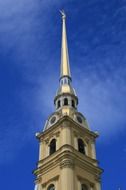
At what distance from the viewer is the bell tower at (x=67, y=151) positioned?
2141 inches

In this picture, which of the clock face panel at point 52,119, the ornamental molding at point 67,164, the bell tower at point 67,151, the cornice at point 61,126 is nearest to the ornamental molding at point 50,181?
the bell tower at point 67,151

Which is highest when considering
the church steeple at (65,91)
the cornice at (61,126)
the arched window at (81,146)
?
the church steeple at (65,91)

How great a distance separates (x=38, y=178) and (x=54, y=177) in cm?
315

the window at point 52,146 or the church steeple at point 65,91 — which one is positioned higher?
the church steeple at point 65,91

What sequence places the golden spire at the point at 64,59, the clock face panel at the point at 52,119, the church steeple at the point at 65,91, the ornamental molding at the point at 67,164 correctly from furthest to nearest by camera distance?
the golden spire at the point at 64,59, the church steeple at the point at 65,91, the clock face panel at the point at 52,119, the ornamental molding at the point at 67,164

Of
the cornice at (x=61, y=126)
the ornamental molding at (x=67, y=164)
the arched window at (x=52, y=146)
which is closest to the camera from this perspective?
the ornamental molding at (x=67, y=164)

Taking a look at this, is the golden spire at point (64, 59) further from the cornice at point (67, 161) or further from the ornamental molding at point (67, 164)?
the ornamental molding at point (67, 164)

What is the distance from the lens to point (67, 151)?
55750mm

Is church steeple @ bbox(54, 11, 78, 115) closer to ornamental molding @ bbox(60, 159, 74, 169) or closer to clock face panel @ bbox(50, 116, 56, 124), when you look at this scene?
clock face panel @ bbox(50, 116, 56, 124)

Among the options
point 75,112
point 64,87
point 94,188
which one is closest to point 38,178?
point 94,188

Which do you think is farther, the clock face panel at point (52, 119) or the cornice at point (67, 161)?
the clock face panel at point (52, 119)

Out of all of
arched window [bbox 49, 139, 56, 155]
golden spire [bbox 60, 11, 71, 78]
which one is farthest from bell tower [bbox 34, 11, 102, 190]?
golden spire [bbox 60, 11, 71, 78]

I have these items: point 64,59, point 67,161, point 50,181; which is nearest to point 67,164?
point 67,161

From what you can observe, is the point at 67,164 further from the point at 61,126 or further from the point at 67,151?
the point at 61,126
